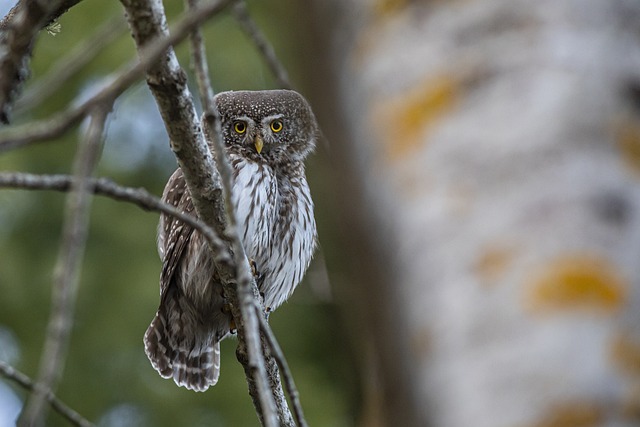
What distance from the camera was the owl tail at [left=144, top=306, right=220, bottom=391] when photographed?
546 cm

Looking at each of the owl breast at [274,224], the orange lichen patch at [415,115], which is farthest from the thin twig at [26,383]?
the owl breast at [274,224]

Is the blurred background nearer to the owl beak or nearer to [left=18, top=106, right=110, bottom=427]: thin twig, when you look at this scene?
the owl beak

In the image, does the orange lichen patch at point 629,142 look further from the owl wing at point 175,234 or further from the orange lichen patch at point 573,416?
the owl wing at point 175,234

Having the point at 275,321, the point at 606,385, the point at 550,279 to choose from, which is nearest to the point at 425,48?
the point at 550,279

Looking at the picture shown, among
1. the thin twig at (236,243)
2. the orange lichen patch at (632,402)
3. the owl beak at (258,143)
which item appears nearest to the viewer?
the orange lichen patch at (632,402)

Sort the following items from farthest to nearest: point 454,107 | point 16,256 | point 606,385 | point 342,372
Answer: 1. point 342,372
2. point 16,256
3. point 454,107
4. point 606,385

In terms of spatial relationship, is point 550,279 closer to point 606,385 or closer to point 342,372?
point 606,385

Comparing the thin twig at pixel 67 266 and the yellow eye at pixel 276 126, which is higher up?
the yellow eye at pixel 276 126

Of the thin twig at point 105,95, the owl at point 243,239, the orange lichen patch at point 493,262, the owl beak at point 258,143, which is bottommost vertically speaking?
the orange lichen patch at point 493,262

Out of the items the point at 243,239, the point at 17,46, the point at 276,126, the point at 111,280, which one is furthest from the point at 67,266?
the point at 111,280

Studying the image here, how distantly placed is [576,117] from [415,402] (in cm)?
31

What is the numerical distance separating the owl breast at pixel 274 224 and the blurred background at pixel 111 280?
12.0ft

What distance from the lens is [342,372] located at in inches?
412

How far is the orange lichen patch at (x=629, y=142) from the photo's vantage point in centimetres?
92
